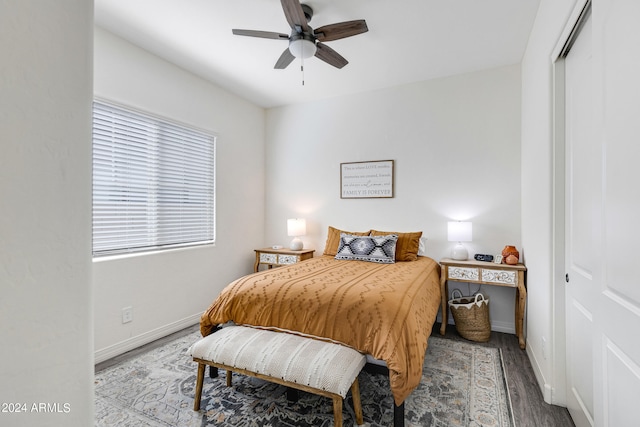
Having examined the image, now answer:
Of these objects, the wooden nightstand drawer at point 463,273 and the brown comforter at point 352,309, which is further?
the wooden nightstand drawer at point 463,273

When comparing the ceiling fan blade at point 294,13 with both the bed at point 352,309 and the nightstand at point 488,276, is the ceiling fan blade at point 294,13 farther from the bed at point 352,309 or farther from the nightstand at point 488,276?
the nightstand at point 488,276

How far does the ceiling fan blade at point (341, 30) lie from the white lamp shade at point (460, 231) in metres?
2.04

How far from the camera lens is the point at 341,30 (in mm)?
2229

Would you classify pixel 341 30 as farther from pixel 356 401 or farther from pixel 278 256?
pixel 278 256

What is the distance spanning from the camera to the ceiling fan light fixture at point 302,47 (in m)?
2.32

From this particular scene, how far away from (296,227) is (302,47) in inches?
87.5

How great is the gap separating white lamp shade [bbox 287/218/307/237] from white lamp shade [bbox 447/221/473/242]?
177 centimetres

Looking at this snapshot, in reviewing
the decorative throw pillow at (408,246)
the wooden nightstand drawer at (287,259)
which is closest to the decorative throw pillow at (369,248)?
the decorative throw pillow at (408,246)

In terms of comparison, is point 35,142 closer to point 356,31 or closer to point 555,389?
point 356,31

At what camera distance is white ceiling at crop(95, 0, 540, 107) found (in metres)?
2.30

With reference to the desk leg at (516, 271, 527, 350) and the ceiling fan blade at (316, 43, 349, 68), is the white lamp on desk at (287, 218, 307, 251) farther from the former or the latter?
the desk leg at (516, 271, 527, 350)

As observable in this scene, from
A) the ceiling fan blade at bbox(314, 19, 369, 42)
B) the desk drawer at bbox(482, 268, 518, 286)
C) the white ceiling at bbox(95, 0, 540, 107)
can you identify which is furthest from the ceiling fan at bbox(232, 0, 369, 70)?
the desk drawer at bbox(482, 268, 518, 286)

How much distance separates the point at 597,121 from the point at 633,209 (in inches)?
18.1

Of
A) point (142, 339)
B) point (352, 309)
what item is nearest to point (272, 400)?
point (352, 309)
